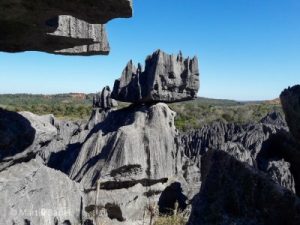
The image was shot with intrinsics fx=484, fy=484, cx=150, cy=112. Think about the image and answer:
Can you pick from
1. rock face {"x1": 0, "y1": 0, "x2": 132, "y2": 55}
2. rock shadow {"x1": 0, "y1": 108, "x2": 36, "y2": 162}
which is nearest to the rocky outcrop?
rock face {"x1": 0, "y1": 0, "x2": 132, "y2": 55}

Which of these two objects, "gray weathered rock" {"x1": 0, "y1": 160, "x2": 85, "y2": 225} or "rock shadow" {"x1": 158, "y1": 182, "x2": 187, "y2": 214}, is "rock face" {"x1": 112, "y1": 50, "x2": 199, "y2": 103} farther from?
"gray weathered rock" {"x1": 0, "y1": 160, "x2": 85, "y2": 225}

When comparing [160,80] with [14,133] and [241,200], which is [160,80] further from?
[241,200]

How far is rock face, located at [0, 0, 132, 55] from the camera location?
3.87 metres

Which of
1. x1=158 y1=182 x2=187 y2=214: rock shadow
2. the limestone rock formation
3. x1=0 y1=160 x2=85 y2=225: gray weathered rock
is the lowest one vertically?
x1=158 y1=182 x2=187 y2=214: rock shadow

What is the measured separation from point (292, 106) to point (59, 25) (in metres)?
2.56

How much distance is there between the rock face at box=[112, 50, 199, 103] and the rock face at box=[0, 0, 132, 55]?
9009 millimetres

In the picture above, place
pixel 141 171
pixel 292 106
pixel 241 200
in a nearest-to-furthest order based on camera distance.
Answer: pixel 241 200, pixel 292 106, pixel 141 171

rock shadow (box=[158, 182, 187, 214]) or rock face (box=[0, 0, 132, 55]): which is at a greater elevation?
rock face (box=[0, 0, 132, 55])

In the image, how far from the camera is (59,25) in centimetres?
505

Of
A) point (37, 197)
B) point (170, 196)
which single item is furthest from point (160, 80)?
point (37, 197)

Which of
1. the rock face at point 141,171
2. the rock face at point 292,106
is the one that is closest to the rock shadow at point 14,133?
the rock face at point 141,171

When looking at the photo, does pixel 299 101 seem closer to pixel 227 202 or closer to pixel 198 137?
pixel 227 202

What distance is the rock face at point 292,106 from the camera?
374cm

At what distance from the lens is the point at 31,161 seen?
5988 millimetres
